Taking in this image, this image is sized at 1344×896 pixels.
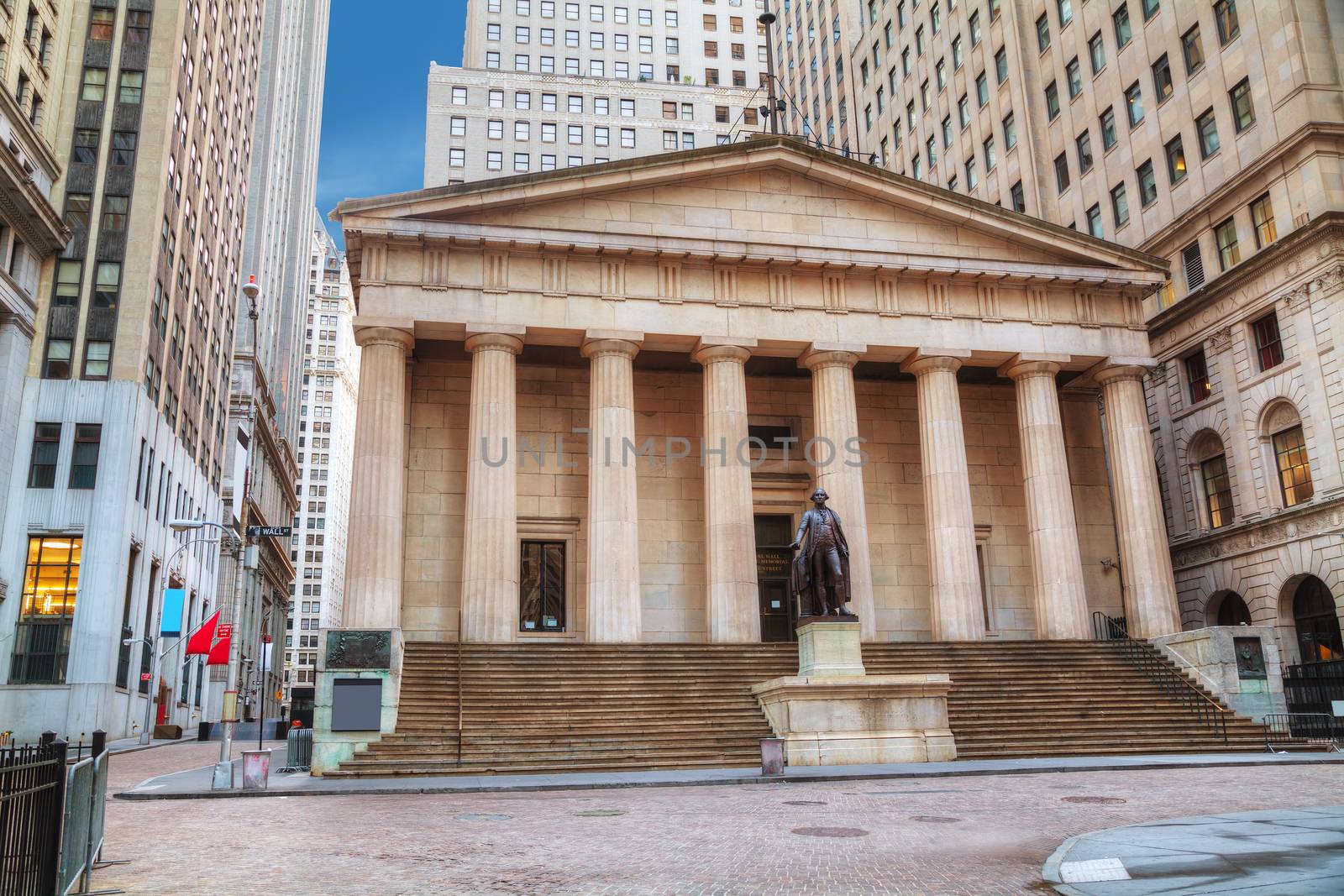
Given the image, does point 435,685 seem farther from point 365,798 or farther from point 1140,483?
point 1140,483

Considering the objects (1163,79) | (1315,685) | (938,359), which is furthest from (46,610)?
(1163,79)

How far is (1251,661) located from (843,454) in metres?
12.3

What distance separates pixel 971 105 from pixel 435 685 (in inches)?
1773

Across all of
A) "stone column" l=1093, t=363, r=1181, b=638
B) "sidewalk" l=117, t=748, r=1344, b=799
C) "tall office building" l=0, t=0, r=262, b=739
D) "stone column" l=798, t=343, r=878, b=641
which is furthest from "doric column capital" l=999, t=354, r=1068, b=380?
"tall office building" l=0, t=0, r=262, b=739

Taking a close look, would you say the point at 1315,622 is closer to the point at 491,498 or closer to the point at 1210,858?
the point at 491,498

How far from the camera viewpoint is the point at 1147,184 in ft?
143

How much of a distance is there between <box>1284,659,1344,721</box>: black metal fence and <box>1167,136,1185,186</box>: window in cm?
1854

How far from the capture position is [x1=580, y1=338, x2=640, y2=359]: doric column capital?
32.7 meters

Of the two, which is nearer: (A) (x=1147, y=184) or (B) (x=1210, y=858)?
(B) (x=1210, y=858)

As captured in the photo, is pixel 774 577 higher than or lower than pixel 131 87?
lower

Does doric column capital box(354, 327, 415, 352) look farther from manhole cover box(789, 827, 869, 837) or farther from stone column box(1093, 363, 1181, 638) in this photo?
stone column box(1093, 363, 1181, 638)

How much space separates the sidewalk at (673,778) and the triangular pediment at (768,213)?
1679cm

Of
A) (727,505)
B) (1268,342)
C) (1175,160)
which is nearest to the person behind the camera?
(727,505)

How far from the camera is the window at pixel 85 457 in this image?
4638cm
